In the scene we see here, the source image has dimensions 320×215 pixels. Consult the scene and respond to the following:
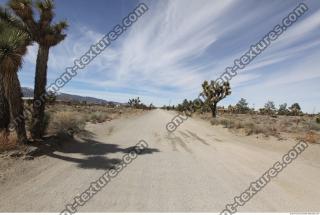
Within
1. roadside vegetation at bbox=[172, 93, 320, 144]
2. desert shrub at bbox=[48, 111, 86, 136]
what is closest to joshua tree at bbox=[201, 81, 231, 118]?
roadside vegetation at bbox=[172, 93, 320, 144]

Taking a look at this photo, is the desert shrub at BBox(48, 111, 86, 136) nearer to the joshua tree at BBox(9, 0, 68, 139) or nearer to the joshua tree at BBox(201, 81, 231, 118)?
the joshua tree at BBox(9, 0, 68, 139)

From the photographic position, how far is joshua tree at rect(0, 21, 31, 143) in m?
8.08

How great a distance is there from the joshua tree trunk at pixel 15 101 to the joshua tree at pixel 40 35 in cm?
104

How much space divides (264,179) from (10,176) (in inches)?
265

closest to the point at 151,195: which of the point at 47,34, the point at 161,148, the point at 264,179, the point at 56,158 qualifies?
the point at 264,179

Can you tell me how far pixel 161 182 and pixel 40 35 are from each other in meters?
8.00

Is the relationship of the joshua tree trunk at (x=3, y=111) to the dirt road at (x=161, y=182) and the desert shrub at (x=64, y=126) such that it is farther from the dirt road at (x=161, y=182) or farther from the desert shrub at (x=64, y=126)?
the dirt road at (x=161, y=182)

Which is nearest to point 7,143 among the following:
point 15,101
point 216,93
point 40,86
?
point 15,101

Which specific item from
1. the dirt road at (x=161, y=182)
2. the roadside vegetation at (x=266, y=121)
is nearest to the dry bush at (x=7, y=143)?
the dirt road at (x=161, y=182)

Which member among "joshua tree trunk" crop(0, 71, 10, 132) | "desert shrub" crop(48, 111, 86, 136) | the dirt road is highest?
"joshua tree trunk" crop(0, 71, 10, 132)

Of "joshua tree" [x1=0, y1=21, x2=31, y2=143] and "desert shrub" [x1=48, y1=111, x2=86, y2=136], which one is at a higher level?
"joshua tree" [x1=0, y1=21, x2=31, y2=143]

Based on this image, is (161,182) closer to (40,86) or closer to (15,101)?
(15,101)

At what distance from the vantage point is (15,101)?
8.98 metres

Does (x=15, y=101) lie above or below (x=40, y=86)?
below
